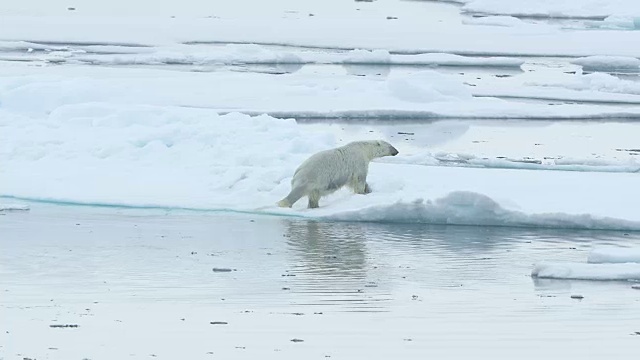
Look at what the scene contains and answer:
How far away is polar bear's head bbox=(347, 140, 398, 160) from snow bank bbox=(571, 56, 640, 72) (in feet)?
34.7

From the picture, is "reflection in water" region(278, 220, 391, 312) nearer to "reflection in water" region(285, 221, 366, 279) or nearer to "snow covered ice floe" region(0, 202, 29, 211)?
"reflection in water" region(285, 221, 366, 279)

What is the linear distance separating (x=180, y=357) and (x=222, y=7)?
25.6 meters

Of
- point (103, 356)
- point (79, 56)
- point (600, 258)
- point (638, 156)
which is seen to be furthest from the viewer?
point (79, 56)

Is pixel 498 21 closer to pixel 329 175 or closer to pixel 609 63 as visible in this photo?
pixel 609 63

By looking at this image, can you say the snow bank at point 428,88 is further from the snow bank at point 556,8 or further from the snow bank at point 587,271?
the snow bank at point 556,8

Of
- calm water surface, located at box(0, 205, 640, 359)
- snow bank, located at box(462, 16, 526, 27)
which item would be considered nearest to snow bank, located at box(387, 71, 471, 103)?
calm water surface, located at box(0, 205, 640, 359)

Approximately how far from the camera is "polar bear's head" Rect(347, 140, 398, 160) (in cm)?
1004

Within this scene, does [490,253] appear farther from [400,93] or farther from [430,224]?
[400,93]

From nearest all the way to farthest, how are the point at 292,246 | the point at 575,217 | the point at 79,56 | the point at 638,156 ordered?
the point at 292,246, the point at 575,217, the point at 638,156, the point at 79,56

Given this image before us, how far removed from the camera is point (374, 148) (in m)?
10.2

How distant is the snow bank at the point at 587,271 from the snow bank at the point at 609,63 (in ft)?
42.1

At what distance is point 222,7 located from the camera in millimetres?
31094

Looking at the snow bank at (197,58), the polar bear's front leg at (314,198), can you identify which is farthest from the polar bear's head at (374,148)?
the snow bank at (197,58)

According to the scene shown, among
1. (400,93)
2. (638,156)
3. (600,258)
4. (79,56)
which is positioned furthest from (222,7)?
(600,258)
